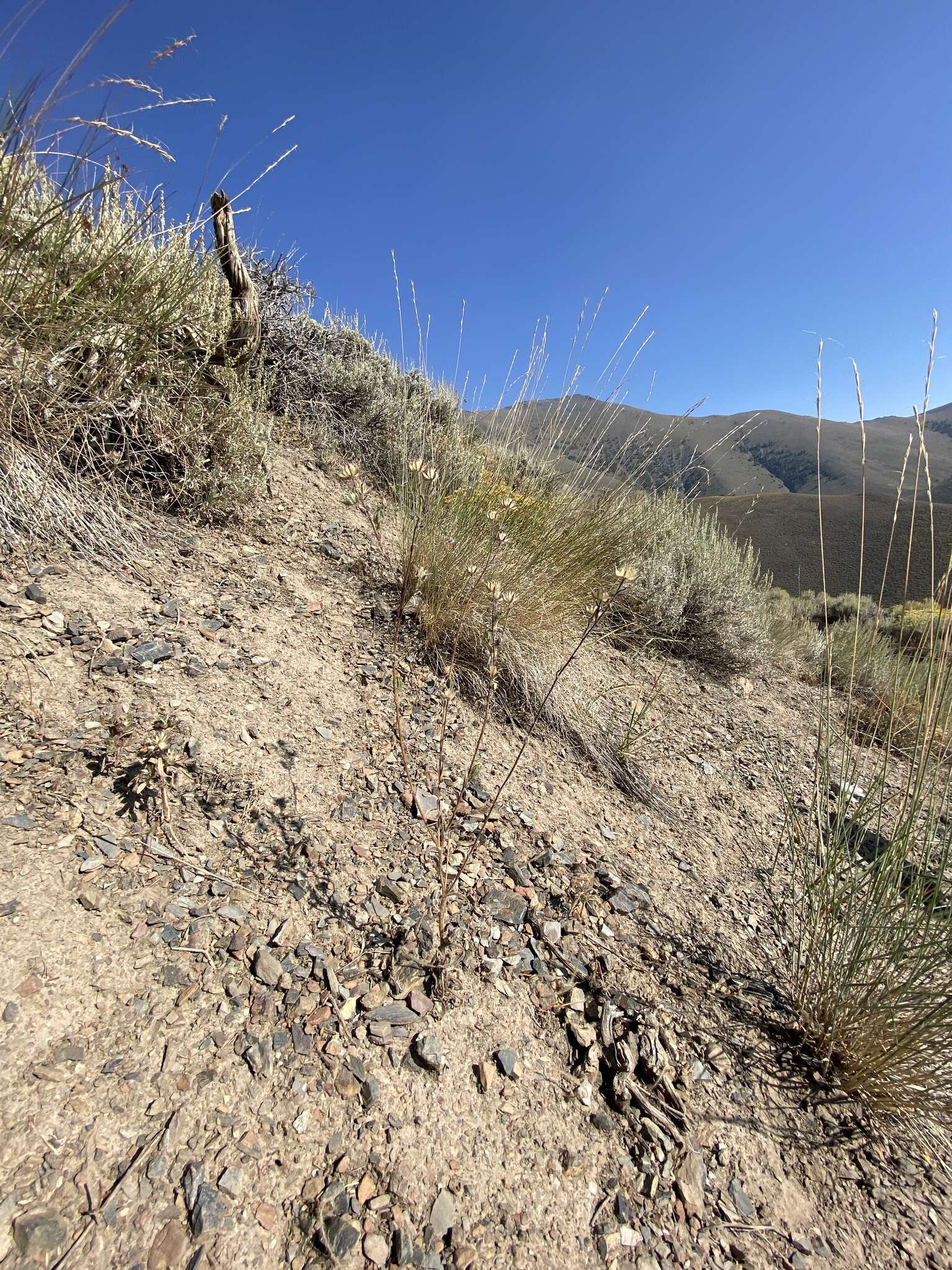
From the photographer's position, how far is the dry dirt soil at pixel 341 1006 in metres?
0.87

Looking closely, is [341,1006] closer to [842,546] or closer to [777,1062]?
[777,1062]

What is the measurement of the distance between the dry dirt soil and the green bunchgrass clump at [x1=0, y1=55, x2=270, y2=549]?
513 millimetres

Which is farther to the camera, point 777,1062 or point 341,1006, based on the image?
point 777,1062

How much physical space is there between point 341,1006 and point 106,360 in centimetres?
237

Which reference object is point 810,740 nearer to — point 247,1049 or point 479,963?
point 479,963

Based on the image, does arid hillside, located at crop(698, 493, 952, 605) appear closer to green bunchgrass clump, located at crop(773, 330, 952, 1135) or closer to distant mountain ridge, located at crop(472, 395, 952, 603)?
distant mountain ridge, located at crop(472, 395, 952, 603)

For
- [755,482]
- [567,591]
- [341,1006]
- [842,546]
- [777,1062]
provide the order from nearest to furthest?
[341,1006] < [777,1062] < [567,591] < [842,546] < [755,482]

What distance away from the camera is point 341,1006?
116 centimetres

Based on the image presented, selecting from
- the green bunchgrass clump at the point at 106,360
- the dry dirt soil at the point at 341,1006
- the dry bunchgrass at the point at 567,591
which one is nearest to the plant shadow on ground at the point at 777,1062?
the dry dirt soil at the point at 341,1006

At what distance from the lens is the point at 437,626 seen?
2.40 metres

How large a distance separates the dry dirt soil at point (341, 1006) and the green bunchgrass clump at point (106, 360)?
51 cm

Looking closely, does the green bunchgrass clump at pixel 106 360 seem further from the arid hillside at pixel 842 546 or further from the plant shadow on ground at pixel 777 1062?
the arid hillside at pixel 842 546

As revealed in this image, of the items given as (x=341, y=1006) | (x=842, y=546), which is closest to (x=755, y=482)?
(x=842, y=546)

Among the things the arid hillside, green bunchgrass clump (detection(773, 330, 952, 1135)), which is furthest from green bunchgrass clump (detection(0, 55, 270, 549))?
the arid hillside
